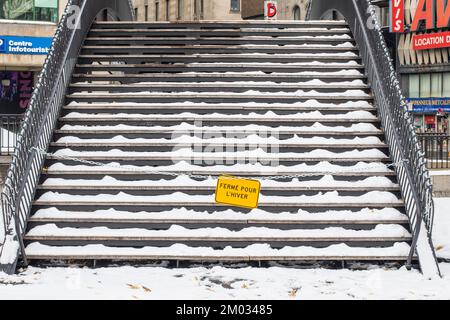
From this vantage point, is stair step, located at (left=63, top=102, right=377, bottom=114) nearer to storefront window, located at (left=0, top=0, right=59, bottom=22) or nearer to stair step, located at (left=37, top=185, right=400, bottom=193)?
stair step, located at (left=37, top=185, right=400, bottom=193)

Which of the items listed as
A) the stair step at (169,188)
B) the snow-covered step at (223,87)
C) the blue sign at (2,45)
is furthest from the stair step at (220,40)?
the blue sign at (2,45)

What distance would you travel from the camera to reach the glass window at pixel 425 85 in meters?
48.6

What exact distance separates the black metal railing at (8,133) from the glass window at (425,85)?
133 ft

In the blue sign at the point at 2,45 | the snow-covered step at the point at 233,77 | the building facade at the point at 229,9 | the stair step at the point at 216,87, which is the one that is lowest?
the stair step at the point at 216,87

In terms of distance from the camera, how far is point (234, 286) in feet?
23.6

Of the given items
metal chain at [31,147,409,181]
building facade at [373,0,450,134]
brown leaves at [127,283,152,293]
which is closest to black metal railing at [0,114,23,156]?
metal chain at [31,147,409,181]

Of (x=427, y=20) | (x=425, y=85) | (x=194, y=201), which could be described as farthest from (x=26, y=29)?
(x=425, y=85)

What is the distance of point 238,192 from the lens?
838 centimetres

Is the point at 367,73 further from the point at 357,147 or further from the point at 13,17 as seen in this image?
the point at 13,17

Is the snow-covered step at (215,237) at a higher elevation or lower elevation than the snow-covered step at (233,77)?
lower

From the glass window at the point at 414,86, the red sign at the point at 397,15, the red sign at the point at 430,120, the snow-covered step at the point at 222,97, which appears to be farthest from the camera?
the red sign at the point at 397,15

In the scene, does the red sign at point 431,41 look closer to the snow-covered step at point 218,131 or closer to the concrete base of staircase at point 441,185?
the concrete base of staircase at point 441,185

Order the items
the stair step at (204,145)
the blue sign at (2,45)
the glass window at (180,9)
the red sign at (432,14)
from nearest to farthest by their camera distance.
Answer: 1. the stair step at (204,145)
2. the blue sign at (2,45)
3. the red sign at (432,14)
4. the glass window at (180,9)

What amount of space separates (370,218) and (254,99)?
10.0 ft
